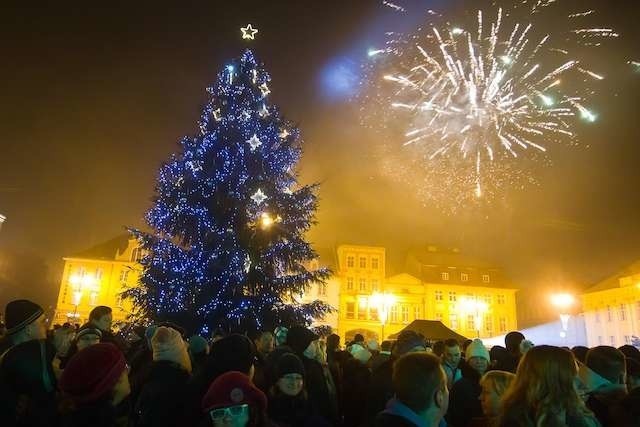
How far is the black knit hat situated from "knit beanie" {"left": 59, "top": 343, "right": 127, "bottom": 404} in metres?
1.63

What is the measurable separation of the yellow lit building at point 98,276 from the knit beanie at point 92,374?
2063 inches

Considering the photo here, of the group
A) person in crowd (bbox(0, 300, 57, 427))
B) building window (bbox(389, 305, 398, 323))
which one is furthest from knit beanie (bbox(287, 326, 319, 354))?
building window (bbox(389, 305, 398, 323))

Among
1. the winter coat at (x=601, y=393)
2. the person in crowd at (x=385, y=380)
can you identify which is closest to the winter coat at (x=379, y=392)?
the person in crowd at (x=385, y=380)

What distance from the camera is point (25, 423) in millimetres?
3473

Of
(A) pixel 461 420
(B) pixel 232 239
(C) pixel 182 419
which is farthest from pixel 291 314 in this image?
(C) pixel 182 419

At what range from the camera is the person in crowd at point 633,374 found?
496 cm

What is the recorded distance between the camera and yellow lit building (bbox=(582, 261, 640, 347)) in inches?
1903

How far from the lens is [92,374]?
3096mm

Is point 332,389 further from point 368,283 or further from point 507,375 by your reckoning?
point 368,283

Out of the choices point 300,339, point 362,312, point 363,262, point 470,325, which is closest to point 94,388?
Result: point 300,339

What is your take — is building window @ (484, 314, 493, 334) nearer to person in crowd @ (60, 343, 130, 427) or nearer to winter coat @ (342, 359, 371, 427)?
winter coat @ (342, 359, 371, 427)

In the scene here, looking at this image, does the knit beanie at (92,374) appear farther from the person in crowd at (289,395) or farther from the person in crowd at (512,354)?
the person in crowd at (512,354)

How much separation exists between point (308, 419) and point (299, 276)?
1267 centimetres

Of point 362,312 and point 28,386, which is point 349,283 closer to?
point 362,312
